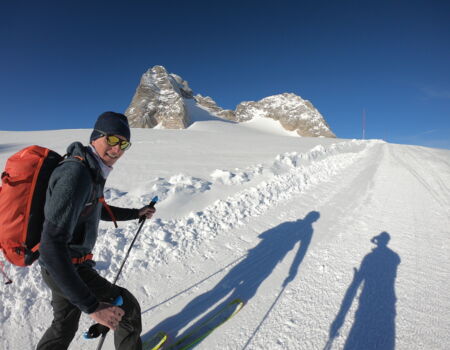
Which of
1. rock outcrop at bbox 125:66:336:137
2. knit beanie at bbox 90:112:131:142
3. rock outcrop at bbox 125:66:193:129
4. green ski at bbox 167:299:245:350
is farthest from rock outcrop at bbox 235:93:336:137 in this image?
knit beanie at bbox 90:112:131:142

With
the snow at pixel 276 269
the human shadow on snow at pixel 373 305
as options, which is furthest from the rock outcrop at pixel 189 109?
the human shadow on snow at pixel 373 305

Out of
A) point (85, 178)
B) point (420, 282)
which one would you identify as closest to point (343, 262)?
point (420, 282)

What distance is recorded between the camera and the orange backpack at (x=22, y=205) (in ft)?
4.60

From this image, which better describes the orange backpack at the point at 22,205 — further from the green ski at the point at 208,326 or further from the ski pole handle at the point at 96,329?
the green ski at the point at 208,326

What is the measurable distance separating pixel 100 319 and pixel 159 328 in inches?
59.4

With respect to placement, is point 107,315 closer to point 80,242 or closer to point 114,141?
point 80,242

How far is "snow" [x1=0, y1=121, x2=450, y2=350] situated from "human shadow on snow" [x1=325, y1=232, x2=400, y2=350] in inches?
0.5

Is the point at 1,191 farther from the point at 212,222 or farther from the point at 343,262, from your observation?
the point at 343,262

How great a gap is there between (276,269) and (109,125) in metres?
3.24

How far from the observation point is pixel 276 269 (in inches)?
144

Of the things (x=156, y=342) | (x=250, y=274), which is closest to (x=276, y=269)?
(x=250, y=274)

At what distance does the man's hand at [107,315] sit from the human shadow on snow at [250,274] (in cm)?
137

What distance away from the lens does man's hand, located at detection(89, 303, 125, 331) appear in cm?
145

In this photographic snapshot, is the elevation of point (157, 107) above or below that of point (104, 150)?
above
